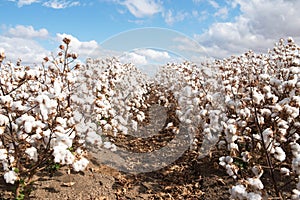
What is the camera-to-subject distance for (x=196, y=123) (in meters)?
5.56

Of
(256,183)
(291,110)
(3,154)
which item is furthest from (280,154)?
(3,154)

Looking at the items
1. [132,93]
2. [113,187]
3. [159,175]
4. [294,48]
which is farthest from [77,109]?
[294,48]

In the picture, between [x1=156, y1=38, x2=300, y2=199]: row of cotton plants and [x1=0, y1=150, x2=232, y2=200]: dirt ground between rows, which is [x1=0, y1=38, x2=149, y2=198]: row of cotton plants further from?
[x1=156, y1=38, x2=300, y2=199]: row of cotton plants

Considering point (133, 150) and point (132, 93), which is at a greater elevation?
point (132, 93)

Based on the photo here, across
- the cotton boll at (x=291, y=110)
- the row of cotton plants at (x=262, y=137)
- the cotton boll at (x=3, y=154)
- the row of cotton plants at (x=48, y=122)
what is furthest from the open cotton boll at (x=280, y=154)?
the cotton boll at (x=3, y=154)

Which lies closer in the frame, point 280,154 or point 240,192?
point 240,192

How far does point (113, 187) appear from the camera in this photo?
465 cm

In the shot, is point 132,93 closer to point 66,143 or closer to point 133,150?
point 133,150

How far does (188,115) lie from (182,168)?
3.26 ft

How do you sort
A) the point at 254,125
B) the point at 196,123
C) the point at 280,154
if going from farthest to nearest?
1. the point at 196,123
2. the point at 254,125
3. the point at 280,154

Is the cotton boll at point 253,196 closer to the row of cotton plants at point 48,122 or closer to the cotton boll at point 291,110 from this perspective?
the cotton boll at point 291,110

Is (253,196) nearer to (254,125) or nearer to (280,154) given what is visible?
(280,154)

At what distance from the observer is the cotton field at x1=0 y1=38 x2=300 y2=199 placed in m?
3.02

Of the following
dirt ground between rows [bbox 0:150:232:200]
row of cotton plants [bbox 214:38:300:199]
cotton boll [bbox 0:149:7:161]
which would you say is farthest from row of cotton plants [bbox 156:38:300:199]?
cotton boll [bbox 0:149:7:161]
